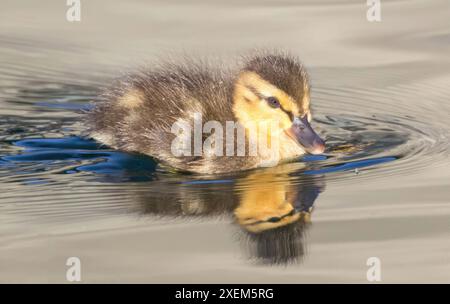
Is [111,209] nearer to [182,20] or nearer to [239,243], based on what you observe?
[239,243]

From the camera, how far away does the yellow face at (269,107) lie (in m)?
5.88

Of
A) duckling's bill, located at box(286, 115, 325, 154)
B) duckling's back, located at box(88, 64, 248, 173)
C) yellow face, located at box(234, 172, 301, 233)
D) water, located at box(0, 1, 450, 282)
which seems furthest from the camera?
duckling's back, located at box(88, 64, 248, 173)

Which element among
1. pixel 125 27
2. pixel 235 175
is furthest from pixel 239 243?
pixel 125 27

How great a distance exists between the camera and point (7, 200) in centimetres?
520

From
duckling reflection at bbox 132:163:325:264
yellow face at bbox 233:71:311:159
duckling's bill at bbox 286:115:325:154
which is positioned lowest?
duckling reflection at bbox 132:163:325:264

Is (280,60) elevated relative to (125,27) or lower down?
lower down

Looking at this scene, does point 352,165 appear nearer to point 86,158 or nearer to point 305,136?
point 305,136

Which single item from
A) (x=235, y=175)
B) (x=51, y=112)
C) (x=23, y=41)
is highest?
(x=23, y=41)

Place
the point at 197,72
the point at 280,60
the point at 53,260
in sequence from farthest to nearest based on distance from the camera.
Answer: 1. the point at 197,72
2. the point at 280,60
3. the point at 53,260

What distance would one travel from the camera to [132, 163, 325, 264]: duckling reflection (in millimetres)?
4676

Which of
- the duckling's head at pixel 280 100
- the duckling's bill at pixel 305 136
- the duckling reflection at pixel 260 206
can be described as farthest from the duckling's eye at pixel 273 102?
the duckling reflection at pixel 260 206

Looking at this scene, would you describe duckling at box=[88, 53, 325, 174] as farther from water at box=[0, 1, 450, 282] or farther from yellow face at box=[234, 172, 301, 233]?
yellow face at box=[234, 172, 301, 233]

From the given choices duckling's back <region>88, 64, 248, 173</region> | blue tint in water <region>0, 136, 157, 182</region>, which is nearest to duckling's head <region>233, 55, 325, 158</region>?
duckling's back <region>88, 64, 248, 173</region>

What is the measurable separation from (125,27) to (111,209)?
10.7ft
